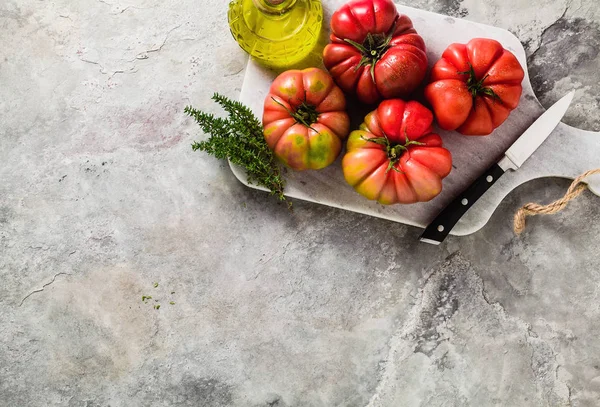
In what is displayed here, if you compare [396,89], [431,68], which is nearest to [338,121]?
[396,89]

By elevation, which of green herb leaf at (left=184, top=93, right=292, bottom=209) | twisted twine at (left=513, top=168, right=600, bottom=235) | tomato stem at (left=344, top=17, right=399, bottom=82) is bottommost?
green herb leaf at (left=184, top=93, right=292, bottom=209)

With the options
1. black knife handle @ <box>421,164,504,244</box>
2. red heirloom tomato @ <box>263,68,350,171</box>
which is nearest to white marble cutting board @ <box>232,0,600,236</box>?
black knife handle @ <box>421,164,504,244</box>

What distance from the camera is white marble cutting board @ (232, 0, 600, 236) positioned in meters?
1.64

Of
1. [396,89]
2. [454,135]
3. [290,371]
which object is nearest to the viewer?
[396,89]

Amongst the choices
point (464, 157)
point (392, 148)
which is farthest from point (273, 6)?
point (464, 157)

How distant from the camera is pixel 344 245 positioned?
5.75 feet

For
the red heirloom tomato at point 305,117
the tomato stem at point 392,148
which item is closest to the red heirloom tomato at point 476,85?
the tomato stem at point 392,148

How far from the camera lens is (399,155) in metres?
1.45

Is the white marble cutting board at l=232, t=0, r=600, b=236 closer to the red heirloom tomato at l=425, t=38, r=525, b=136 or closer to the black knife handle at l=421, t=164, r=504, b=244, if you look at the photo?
the black knife handle at l=421, t=164, r=504, b=244

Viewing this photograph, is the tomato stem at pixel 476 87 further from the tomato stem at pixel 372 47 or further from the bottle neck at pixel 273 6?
the bottle neck at pixel 273 6

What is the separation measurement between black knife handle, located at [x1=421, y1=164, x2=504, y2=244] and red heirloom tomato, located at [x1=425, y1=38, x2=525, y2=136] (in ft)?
0.56

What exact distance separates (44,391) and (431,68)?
154 centimetres

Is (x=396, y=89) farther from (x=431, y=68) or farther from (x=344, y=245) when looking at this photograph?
(x=344, y=245)

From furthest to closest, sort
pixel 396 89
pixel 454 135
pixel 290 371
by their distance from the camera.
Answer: pixel 290 371 → pixel 454 135 → pixel 396 89
